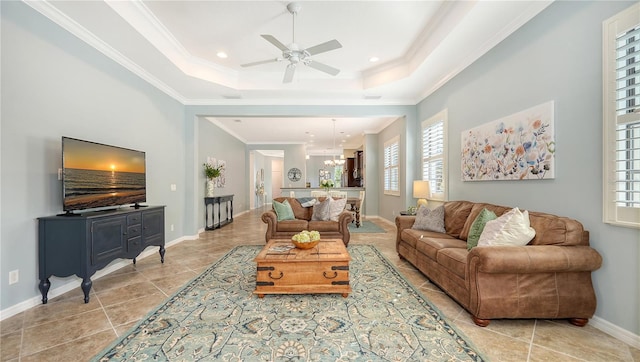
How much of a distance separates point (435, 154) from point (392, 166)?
7.42ft

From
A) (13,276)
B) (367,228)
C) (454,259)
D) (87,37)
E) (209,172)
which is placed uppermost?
(87,37)

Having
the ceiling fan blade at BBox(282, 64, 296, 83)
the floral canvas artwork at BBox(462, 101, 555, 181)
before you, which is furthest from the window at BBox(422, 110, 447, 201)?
the ceiling fan blade at BBox(282, 64, 296, 83)

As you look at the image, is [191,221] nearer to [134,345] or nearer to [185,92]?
[185,92]

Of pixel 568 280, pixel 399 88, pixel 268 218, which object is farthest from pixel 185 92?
pixel 568 280

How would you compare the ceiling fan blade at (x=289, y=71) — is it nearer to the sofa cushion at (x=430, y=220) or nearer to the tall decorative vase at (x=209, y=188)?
the sofa cushion at (x=430, y=220)

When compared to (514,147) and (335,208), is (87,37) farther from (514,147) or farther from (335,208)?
(514,147)

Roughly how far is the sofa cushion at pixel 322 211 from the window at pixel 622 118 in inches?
135

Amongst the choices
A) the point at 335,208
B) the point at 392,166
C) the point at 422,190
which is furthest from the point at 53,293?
the point at 392,166

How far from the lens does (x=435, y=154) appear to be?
4.68 m

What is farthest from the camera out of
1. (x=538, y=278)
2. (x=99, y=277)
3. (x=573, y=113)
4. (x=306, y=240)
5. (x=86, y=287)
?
(x=99, y=277)

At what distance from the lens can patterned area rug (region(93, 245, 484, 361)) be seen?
1.70m

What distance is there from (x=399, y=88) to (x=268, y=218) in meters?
3.39

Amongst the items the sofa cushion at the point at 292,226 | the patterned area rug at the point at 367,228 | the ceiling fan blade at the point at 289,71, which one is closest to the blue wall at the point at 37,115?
the ceiling fan blade at the point at 289,71

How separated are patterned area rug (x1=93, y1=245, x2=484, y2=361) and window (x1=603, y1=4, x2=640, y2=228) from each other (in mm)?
1555
